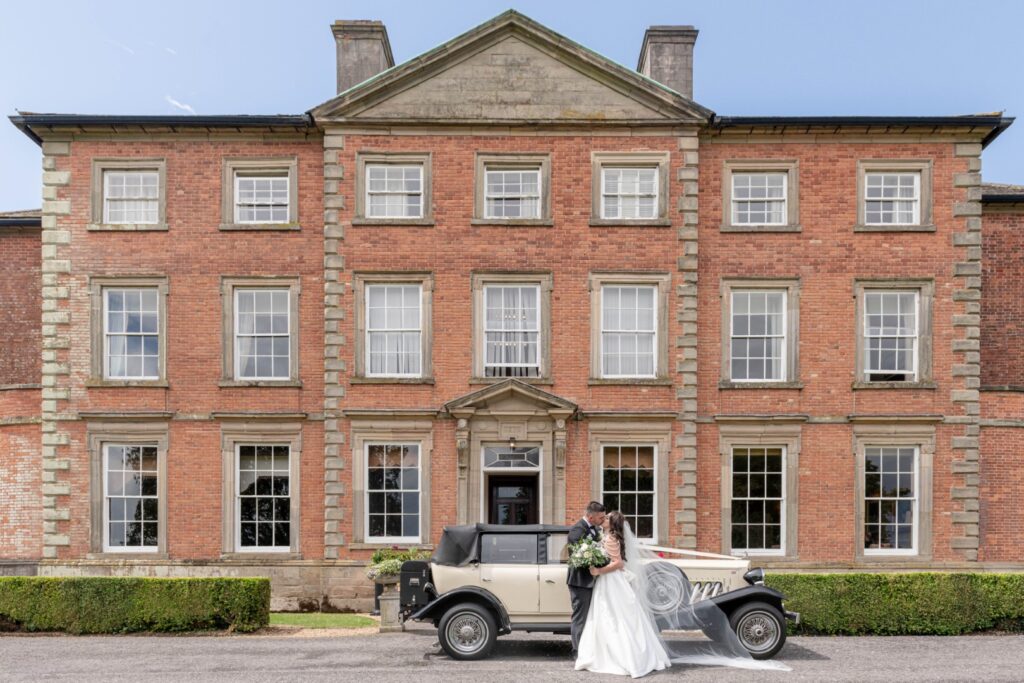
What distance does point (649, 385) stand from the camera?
19.7m

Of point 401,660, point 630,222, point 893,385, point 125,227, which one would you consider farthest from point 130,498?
point 893,385

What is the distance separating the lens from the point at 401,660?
12719mm

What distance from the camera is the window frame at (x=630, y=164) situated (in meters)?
19.8

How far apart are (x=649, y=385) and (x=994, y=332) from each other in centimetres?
898

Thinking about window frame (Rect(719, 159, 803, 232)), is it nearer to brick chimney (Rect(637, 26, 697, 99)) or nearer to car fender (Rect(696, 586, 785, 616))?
brick chimney (Rect(637, 26, 697, 99))

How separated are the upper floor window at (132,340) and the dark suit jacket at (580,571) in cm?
1184

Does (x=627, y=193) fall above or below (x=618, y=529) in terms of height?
above

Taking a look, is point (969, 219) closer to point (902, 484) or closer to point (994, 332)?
point (994, 332)

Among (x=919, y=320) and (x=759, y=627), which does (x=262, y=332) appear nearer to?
(x=759, y=627)

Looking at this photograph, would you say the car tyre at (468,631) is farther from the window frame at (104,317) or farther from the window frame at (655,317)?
the window frame at (104,317)

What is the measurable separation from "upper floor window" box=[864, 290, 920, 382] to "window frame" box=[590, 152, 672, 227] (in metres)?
4.97

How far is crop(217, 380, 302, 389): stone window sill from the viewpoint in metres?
20.0

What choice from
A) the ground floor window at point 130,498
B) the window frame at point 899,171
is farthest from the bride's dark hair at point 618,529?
the ground floor window at point 130,498

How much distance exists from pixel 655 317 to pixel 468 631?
9.37 meters
